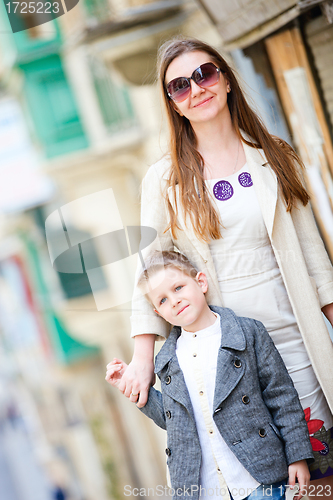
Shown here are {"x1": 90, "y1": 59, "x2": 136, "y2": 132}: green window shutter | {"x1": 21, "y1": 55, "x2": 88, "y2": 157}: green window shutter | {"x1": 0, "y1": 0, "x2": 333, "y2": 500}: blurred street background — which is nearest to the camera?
{"x1": 0, "y1": 0, "x2": 333, "y2": 500}: blurred street background

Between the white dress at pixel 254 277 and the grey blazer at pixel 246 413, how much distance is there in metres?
0.08

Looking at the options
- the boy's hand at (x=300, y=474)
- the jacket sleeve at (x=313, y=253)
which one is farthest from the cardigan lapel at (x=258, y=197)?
the boy's hand at (x=300, y=474)

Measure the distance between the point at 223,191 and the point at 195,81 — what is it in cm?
32

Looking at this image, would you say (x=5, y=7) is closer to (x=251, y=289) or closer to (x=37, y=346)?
(x=251, y=289)

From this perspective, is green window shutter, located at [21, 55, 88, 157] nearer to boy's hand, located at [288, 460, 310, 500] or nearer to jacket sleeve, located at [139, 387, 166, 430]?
jacket sleeve, located at [139, 387, 166, 430]

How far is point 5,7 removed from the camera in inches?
80.5

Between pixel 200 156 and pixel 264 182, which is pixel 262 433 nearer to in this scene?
pixel 264 182

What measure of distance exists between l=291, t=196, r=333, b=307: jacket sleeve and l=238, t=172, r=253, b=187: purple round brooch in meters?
0.16

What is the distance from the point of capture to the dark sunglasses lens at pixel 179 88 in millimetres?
1354

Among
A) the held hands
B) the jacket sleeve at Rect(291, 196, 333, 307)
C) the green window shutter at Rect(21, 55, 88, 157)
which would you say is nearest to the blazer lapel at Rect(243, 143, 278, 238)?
the jacket sleeve at Rect(291, 196, 333, 307)

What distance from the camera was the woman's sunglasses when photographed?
135 centimetres

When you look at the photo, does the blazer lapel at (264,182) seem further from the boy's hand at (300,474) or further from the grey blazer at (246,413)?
the boy's hand at (300,474)

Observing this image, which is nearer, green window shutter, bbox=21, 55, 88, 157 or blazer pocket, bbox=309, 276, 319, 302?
blazer pocket, bbox=309, 276, 319, 302

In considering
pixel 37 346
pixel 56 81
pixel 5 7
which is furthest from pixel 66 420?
pixel 5 7
